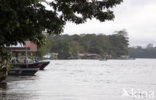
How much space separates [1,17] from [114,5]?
353cm

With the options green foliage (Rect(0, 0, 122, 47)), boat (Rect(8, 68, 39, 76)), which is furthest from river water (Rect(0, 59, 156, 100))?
green foliage (Rect(0, 0, 122, 47))

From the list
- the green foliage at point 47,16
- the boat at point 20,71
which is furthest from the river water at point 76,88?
the green foliage at point 47,16

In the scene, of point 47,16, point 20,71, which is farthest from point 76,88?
point 47,16

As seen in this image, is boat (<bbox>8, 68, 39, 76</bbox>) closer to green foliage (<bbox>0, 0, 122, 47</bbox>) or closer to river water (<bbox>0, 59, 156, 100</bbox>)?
river water (<bbox>0, 59, 156, 100</bbox>)

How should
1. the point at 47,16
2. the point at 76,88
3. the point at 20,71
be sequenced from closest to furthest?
the point at 47,16, the point at 76,88, the point at 20,71

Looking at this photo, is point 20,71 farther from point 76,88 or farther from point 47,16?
point 47,16

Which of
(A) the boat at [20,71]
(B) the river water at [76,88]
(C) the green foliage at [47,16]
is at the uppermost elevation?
(C) the green foliage at [47,16]

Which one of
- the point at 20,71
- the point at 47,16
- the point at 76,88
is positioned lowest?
the point at 76,88

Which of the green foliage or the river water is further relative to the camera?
the river water

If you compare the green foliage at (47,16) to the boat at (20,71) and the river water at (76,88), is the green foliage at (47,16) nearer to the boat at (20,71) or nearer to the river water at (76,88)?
the river water at (76,88)

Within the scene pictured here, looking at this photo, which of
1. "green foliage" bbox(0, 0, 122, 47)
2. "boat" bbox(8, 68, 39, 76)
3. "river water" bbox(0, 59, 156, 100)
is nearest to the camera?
"green foliage" bbox(0, 0, 122, 47)

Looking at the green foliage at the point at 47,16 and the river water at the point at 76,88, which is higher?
the green foliage at the point at 47,16

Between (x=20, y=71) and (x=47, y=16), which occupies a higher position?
(x=47, y=16)

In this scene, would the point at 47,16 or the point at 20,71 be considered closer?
the point at 47,16
